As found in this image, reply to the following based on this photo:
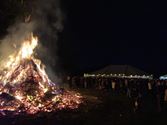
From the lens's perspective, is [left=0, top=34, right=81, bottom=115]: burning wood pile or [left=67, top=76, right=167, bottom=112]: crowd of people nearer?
[left=67, top=76, right=167, bottom=112]: crowd of people

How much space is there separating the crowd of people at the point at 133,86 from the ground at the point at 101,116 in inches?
18.2

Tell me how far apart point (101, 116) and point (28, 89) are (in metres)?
7.85

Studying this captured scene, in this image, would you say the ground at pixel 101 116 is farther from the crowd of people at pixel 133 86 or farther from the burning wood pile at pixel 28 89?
the burning wood pile at pixel 28 89

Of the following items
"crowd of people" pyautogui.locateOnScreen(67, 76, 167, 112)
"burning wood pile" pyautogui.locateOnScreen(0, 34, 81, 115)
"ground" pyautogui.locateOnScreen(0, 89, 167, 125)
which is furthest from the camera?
"burning wood pile" pyautogui.locateOnScreen(0, 34, 81, 115)

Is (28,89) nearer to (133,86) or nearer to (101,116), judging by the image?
(133,86)

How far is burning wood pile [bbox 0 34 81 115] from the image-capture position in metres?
23.6

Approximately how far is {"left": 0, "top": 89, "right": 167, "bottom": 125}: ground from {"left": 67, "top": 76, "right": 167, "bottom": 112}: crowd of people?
0.46m

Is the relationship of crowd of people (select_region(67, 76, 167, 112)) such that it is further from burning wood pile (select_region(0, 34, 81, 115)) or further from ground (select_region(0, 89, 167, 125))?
burning wood pile (select_region(0, 34, 81, 115))

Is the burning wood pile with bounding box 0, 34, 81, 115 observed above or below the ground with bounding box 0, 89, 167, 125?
above

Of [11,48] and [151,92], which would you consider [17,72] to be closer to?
[11,48]

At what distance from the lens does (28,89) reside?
26.5 meters

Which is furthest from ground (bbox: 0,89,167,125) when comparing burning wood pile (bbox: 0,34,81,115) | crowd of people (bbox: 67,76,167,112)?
burning wood pile (bbox: 0,34,81,115)

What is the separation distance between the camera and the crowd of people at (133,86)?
23.2 metres

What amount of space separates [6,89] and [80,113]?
7.30m
